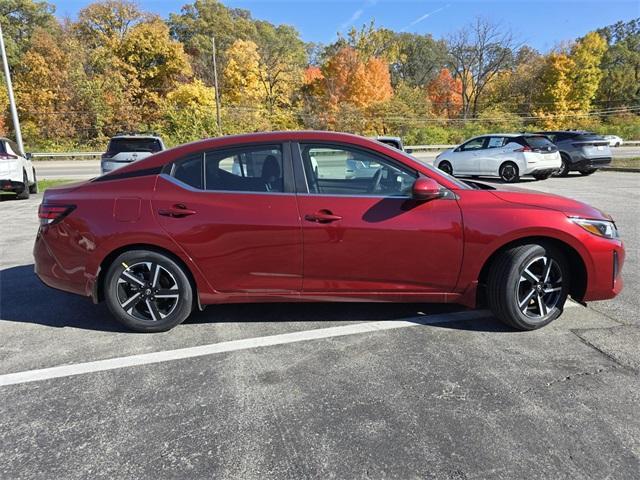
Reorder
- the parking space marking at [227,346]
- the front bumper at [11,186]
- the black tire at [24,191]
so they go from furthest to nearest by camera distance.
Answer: the black tire at [24,191], the front bumper at [11,186], the parking space marking at [227,346]

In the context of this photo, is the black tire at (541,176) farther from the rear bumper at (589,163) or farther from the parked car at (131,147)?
the parked car at (131,147)

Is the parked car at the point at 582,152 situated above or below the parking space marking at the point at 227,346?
above

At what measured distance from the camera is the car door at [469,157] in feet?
49.8

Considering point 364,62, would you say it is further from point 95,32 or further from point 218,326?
point 218,326

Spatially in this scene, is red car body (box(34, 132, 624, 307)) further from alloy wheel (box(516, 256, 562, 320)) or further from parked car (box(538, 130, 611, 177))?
parked car (box(538, 130, 611, 177))

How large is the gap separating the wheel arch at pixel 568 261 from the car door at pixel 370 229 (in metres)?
0.29

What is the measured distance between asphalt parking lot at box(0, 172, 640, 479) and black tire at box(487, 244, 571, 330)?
0.49 feet

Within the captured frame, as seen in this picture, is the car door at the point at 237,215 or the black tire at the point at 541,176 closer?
the car door at the point at 237,215

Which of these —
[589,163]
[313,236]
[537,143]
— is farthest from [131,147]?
[589,163]

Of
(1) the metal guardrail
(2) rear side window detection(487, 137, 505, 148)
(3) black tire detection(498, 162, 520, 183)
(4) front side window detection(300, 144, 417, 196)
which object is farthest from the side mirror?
(1) the metal guardrail

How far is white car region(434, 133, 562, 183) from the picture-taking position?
45.7 ft

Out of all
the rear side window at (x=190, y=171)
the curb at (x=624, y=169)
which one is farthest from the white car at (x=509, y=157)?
the rear side window at (x=190, y=171)

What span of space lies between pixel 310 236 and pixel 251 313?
1.12 meters

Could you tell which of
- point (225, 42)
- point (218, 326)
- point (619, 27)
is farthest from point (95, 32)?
point (619, 27)
